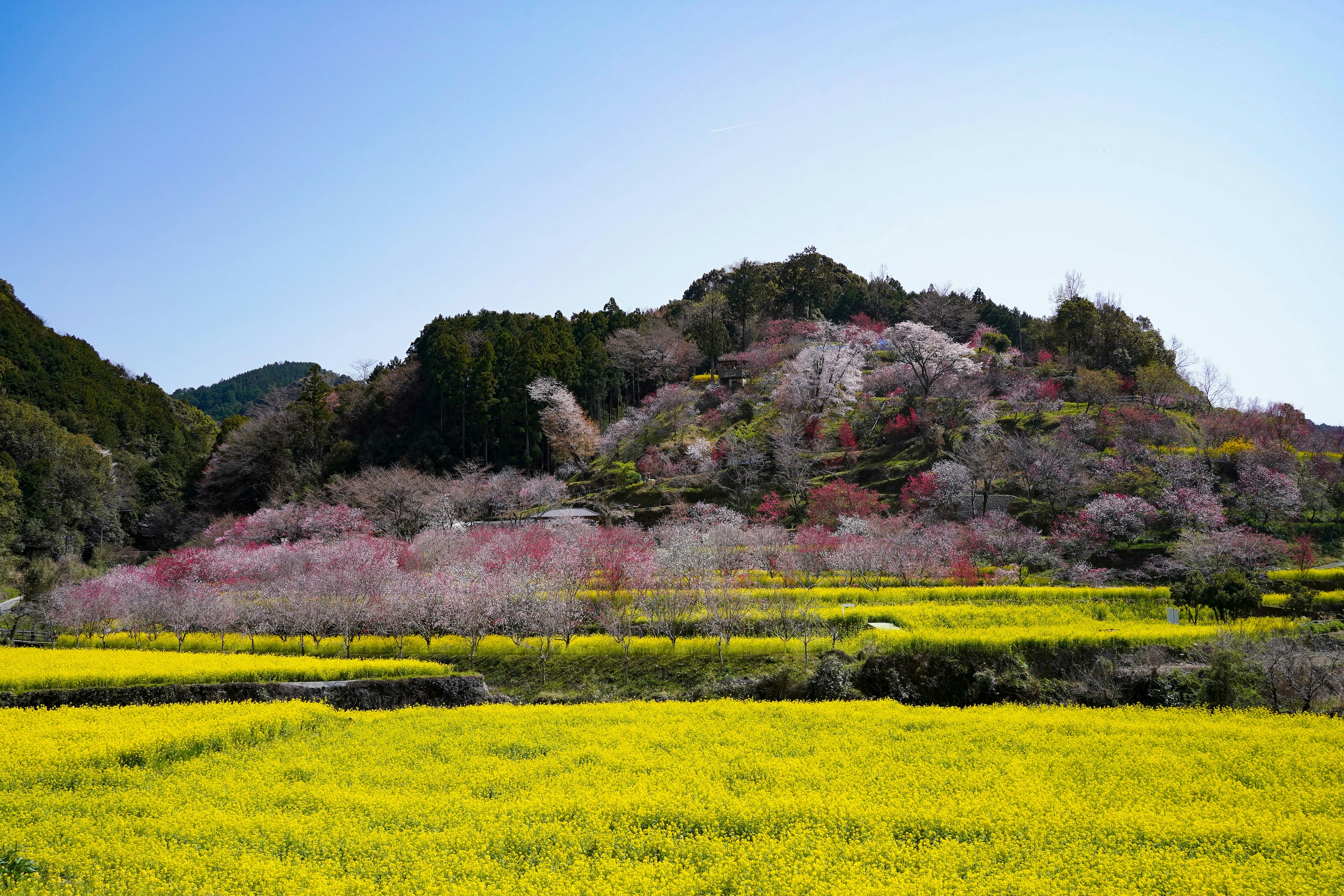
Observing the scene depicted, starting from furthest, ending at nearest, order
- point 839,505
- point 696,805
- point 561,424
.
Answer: point 561,424
point 839,505
point 696,805

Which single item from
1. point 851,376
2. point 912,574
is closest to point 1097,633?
point 912,574

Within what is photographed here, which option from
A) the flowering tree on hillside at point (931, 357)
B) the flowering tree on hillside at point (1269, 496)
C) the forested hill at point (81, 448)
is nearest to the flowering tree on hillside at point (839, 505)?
the flowering tree on hillside at point (931, 357)

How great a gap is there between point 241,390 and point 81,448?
7819 cm

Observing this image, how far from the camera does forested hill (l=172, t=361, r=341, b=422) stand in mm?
116375

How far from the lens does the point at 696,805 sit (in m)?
9.71

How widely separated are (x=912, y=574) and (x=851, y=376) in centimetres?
2830

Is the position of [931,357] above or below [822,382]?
above

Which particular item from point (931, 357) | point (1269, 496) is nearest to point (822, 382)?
point (931, 357)

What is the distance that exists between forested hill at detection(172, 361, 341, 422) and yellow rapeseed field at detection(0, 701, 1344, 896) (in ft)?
365

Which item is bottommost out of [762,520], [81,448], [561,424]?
[762,520]

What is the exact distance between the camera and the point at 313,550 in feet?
113

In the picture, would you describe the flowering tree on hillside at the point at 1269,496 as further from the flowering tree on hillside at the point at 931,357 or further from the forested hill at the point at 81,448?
the forested hill at the point at 81,448

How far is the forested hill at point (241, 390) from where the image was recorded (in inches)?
4582

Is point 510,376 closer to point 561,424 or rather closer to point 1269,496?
point 561,424
